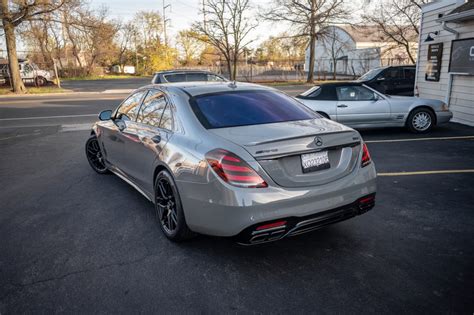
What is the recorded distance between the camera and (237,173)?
286cm

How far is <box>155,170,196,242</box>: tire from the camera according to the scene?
3387 mm

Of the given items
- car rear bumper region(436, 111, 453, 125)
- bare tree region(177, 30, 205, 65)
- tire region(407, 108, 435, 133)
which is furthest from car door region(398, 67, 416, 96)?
bare tree region(177, 30, 205, 65)

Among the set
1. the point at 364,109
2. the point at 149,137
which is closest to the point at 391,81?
the point at 364,109

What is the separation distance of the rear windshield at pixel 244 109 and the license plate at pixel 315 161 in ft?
2.09

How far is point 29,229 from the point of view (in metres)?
4.02

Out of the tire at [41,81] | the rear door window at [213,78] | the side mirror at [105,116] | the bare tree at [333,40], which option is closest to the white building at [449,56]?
the rear door window at [213,78]

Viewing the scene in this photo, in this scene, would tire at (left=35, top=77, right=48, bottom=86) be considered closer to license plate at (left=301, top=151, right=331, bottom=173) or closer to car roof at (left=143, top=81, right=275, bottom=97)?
car roof at (left=143, top=81, right=275, bottom=97)

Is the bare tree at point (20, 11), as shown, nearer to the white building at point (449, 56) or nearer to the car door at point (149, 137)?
the white building at point (449, 56)

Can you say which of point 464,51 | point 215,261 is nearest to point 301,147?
point 215,261

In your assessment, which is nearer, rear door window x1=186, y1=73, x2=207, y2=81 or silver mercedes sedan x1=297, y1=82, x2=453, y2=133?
silver mercedes sedan x1=297, y1=82, x2=453, y2=133

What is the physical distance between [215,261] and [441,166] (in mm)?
4569

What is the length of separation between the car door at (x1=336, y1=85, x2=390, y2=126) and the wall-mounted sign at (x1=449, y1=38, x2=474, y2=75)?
3.03 metres

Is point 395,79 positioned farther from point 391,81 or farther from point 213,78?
point 213,78

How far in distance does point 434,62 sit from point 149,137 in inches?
426
